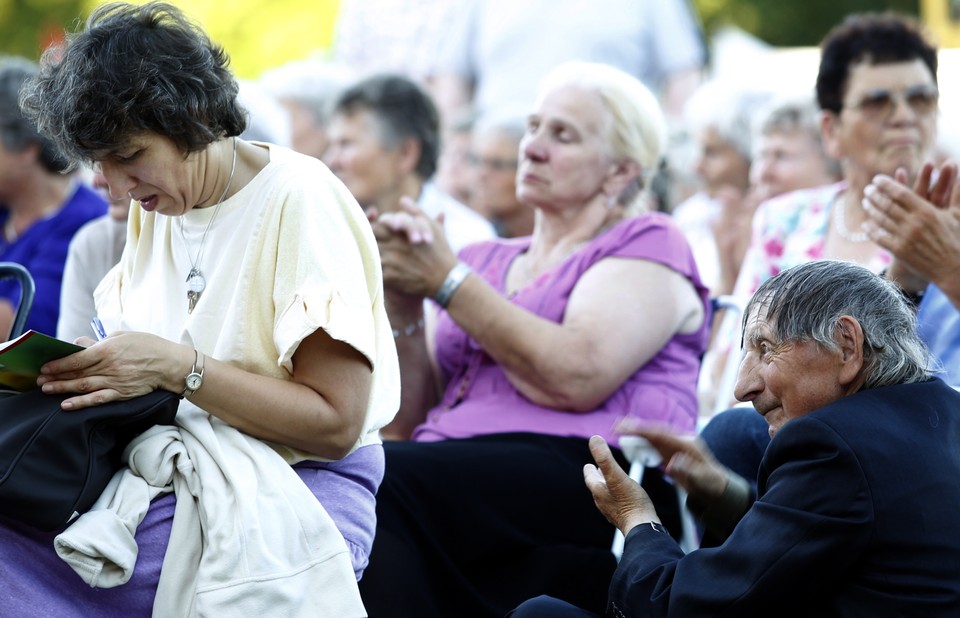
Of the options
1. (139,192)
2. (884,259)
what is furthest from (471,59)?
(139,192)

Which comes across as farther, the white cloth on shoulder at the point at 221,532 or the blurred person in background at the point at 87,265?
the blurred person in background at the point at 87,265

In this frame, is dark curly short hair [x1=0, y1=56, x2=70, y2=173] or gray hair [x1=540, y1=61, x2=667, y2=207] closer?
gray hair [x1=540, y1=61, x2=667, y2=207]

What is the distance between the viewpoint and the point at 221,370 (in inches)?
103

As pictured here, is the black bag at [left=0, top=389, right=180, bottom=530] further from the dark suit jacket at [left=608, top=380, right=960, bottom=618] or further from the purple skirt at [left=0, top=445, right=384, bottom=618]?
the dark suit jacket at [left=608, top=380, right=960, bottom=618]

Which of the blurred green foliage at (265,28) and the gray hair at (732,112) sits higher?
the gray hair at (732,112)

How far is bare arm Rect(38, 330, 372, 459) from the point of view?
253cm

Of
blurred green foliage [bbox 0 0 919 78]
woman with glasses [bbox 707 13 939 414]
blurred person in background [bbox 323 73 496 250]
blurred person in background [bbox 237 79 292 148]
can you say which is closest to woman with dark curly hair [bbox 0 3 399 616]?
blurred person in background [bbox 237 79 292 148]

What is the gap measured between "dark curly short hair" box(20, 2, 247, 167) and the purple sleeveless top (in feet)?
4.35

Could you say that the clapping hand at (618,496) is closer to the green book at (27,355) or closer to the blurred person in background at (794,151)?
the green book at (27,355)

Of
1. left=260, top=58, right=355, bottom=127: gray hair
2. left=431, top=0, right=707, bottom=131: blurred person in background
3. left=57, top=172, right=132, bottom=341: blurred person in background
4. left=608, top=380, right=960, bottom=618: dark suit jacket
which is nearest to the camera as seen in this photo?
left=608, top=380, right=960, bottom=618: dark suit jacket

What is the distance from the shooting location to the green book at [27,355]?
8.00ft

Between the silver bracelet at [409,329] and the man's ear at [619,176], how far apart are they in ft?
2.38

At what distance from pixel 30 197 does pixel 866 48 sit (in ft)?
10.6

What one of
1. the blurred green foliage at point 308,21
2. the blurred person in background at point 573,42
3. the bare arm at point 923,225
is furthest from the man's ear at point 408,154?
the blurred green foliage at point 308,21
